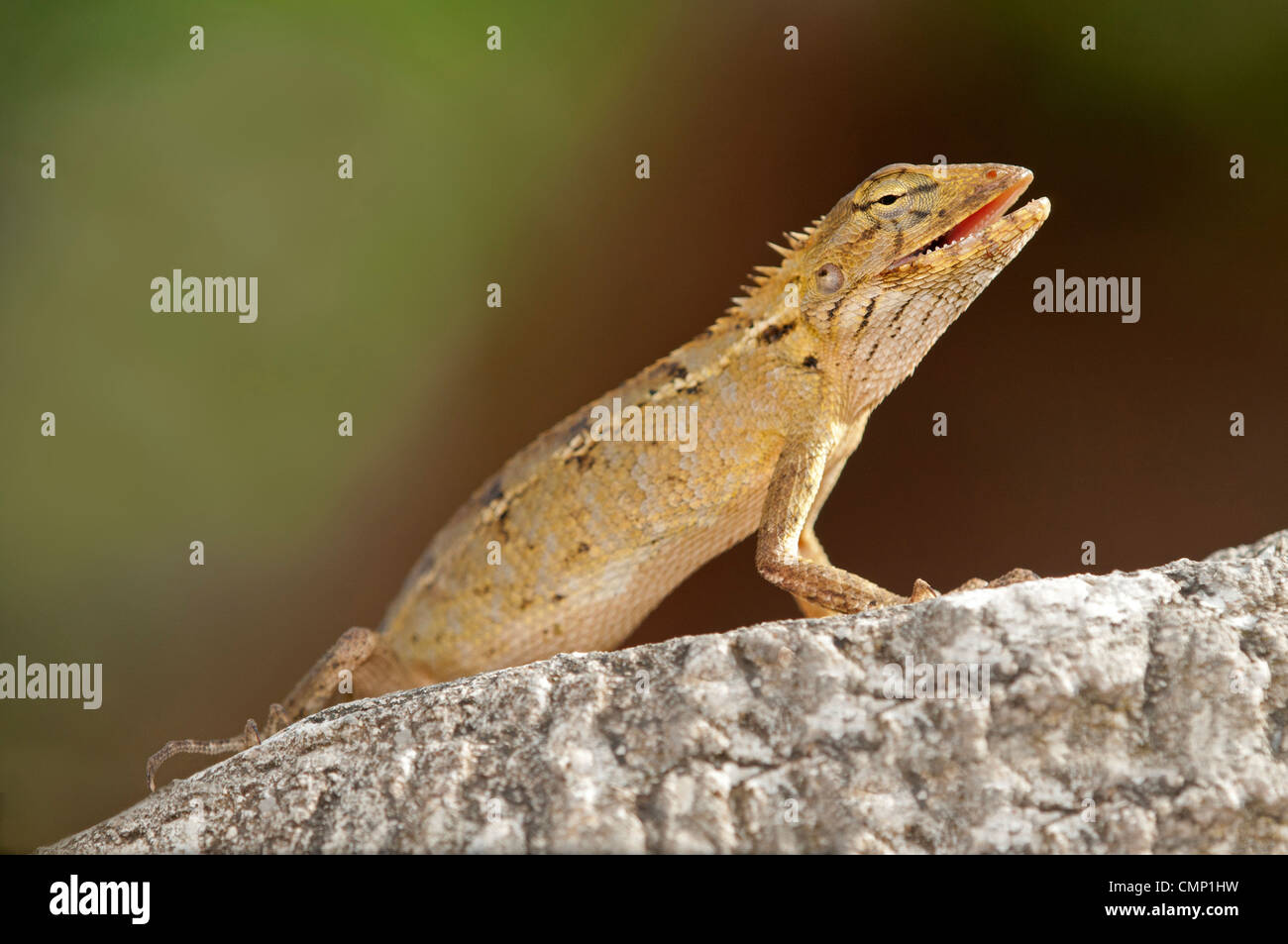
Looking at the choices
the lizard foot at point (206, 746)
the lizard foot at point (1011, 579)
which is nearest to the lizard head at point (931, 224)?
the lizard foot at point (1011, 579)

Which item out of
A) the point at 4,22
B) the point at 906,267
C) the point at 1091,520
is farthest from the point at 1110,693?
the point at 4,22

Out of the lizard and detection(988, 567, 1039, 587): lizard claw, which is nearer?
detection(988, 567, 1039, 587): lizard claw

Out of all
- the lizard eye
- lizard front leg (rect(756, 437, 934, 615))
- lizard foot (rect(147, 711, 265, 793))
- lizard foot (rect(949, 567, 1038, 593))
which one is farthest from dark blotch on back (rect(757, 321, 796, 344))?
lizard foot (rect(147, 711, 265, 793))

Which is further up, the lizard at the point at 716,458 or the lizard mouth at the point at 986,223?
the lizard mouth at the point at 986,223

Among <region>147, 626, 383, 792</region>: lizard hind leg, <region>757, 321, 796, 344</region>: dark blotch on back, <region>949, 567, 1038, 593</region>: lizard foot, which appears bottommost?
<region>147, 626, 383, 792</region>: lizard hind leg

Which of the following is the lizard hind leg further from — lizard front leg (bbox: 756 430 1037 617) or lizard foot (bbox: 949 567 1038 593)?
lizard foot (bbox: 949 567 1038 593)

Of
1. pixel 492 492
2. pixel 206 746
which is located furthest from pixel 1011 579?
pixel 206 746

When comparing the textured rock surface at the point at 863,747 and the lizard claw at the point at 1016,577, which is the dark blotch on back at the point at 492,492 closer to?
the textured rock surface at the point at 863,747
